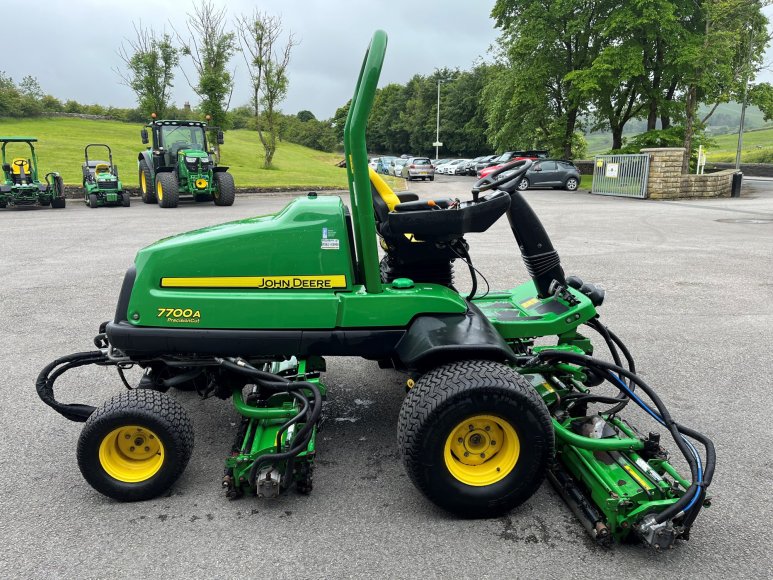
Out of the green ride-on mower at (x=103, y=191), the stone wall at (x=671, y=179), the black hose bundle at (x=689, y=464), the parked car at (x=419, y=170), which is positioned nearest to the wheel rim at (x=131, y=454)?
the black hose bundle at (x=689, y=464)

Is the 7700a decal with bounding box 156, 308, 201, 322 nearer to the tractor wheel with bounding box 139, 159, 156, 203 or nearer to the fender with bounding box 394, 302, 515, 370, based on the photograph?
the fender with bounding box 394, 302, 515, 370

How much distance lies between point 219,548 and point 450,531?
3.38 ft

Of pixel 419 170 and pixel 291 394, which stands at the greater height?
pixel 419 170

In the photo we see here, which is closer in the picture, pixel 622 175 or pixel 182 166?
pixel 182 166

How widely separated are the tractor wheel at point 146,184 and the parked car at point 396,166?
19923 millimetres

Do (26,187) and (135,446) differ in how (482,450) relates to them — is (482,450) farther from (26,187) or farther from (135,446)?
(26,187)

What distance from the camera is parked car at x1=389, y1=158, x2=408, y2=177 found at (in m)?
35.6

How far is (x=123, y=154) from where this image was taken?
30.7 m

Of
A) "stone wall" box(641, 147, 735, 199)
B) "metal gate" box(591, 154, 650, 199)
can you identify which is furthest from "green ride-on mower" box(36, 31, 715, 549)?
"metal gate" box(591, 154, 650, 199)

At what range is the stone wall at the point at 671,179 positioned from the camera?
763 inches

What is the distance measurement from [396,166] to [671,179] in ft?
63.8

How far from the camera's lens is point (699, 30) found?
24703 mm

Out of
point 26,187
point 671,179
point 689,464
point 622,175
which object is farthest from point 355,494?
point 622,175

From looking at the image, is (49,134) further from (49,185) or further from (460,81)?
(460,81)
